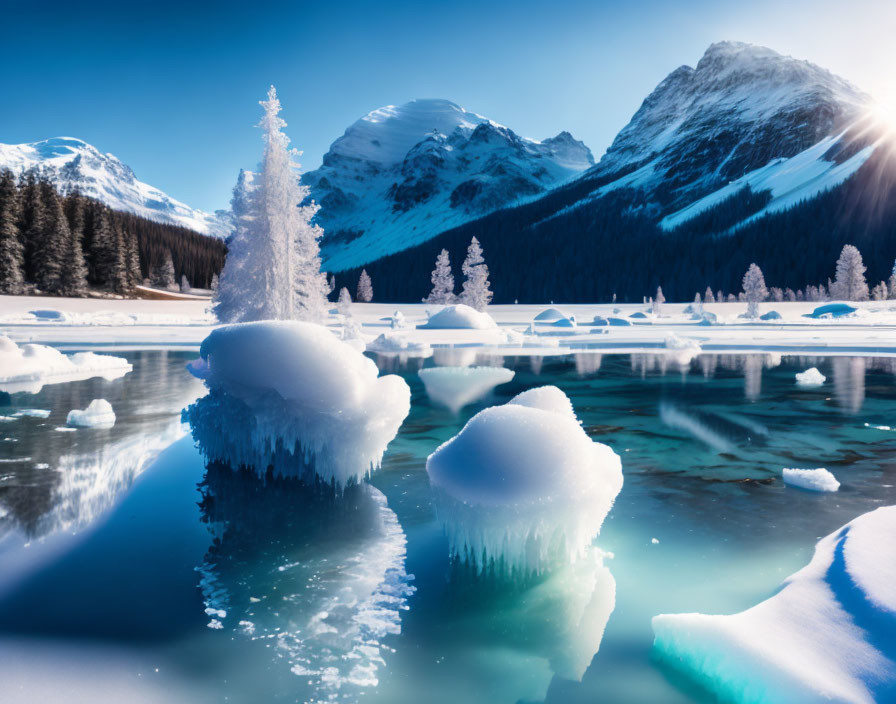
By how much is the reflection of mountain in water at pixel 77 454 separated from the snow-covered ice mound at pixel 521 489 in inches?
157

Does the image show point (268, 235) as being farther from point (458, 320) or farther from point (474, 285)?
point (474, 285)

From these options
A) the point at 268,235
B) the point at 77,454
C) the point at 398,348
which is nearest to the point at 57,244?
the point at 268,235

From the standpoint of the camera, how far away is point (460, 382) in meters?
16.4

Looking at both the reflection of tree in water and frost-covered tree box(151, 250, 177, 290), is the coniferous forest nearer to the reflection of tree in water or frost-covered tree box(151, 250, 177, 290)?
frost-covered tree box(151, 250, 177, 290)

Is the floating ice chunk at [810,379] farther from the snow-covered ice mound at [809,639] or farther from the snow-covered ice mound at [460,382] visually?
the snow-covered ice mound at [809,639]

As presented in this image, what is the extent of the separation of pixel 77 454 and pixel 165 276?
91071mm

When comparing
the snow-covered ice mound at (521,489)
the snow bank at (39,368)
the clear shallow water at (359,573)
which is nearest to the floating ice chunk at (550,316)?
the snow bank at (39,368)

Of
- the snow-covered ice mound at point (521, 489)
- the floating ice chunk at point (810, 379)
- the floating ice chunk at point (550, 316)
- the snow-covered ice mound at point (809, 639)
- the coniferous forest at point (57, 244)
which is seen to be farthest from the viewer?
the coniferous forest at point (57, 244)

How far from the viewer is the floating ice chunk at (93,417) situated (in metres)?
10.3

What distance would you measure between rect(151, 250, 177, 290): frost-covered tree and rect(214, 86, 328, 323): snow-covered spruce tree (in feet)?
230

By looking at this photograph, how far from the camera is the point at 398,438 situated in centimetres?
1020

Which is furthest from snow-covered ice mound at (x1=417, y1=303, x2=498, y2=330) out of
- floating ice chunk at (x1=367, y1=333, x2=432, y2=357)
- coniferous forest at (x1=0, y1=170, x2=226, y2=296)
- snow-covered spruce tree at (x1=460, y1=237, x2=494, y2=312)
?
coniferous forest at (x1=0, y1=170, x2=226, y2=296)

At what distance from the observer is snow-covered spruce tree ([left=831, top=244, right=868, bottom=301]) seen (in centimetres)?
7844

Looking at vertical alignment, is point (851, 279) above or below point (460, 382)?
above
